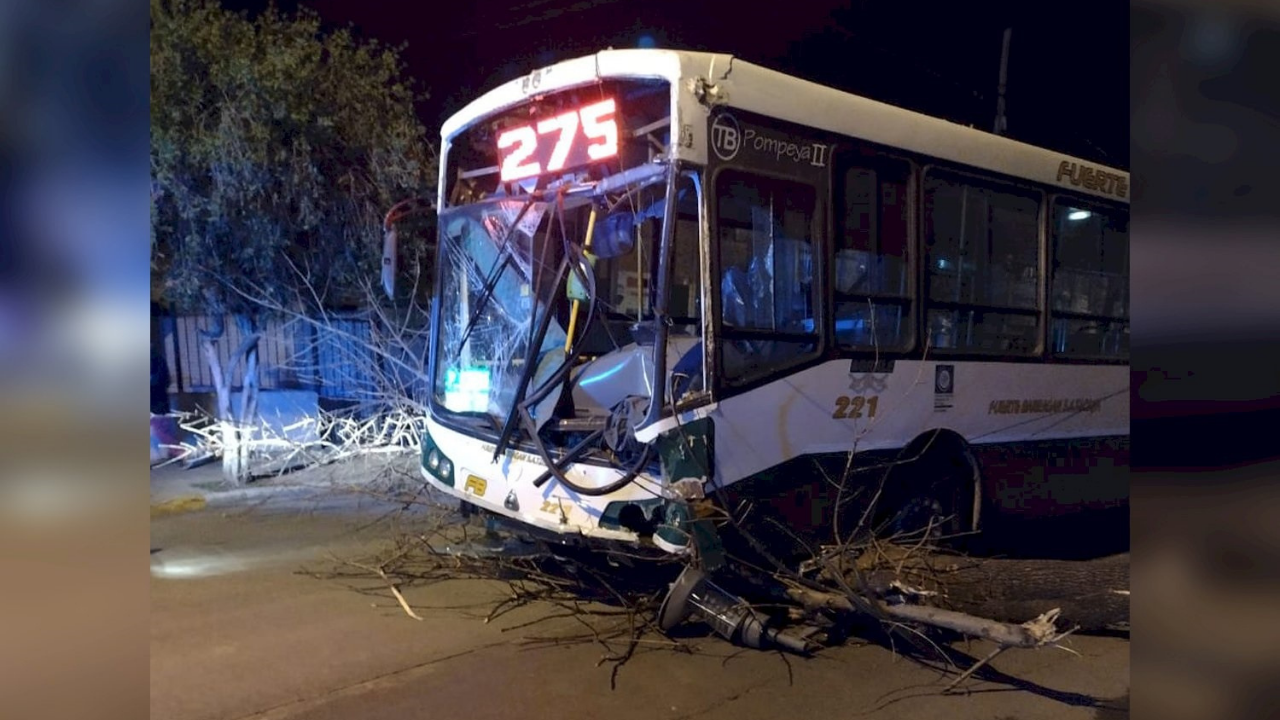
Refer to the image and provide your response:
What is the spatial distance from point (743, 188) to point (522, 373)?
6.29ft

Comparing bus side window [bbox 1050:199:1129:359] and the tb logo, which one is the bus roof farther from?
bus side window [bbox 1050:199:1129:359]

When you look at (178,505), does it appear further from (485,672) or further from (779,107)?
(779,107)

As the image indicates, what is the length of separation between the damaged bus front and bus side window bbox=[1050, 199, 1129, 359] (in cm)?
355

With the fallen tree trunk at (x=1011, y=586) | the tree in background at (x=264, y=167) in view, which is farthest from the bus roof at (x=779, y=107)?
the tree in background at (x=264, y=167)

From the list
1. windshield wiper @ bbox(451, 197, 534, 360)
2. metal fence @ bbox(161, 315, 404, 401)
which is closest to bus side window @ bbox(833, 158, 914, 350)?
windshield wiper @ bbox(451, 197, 534, 360)

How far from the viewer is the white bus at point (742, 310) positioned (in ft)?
17.7

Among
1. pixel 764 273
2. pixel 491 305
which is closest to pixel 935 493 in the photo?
pixel 764 273

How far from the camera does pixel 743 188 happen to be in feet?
18.3

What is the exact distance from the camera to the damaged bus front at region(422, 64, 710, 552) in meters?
5.39

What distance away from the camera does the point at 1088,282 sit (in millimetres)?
8172

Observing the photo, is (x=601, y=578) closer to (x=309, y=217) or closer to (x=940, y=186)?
(x=940, y=186)

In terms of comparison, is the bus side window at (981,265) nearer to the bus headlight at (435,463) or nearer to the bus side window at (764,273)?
the bus side window at (764,273)

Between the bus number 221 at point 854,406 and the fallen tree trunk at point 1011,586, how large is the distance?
0.92 meters
